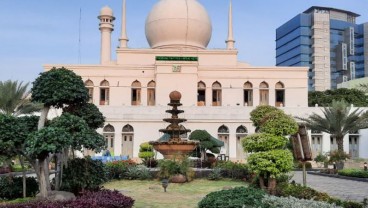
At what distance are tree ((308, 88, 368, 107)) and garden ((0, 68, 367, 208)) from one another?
4538 centimetres

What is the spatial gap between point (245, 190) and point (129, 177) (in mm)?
11270

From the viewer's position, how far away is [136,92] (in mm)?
47125

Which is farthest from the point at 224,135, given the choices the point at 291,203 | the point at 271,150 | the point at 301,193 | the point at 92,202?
the point at 291,203

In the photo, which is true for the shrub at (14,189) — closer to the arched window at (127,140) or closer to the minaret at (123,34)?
the arched window at (127,140)

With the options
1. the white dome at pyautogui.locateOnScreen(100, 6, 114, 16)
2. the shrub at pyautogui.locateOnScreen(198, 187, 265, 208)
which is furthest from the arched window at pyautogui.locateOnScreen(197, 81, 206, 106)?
the shrub at pyautogui.locateOnScreen(198, 187, 265, 208)

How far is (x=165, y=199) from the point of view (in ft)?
46.9

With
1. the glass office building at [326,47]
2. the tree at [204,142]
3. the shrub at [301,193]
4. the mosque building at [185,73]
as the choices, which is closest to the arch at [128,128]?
the mosque building at [185,73]

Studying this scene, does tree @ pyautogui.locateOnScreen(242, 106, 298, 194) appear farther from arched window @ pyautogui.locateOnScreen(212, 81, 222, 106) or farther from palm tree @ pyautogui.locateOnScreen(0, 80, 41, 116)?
arched window @ pyautogui.locateOnScreen(212, 81, 222, 106)

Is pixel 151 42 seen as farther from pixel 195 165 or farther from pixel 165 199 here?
pixel 165 199

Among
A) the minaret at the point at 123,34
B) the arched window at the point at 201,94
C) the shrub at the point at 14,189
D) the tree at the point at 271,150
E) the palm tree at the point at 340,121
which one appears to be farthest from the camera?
the minaret at the point at 123,34

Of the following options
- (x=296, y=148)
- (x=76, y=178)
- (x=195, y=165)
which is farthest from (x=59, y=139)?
(x=195, y=165)

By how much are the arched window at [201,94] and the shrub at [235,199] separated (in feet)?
115

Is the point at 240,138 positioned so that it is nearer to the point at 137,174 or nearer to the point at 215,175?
the point at 215,175

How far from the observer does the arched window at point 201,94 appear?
46.7 meters
